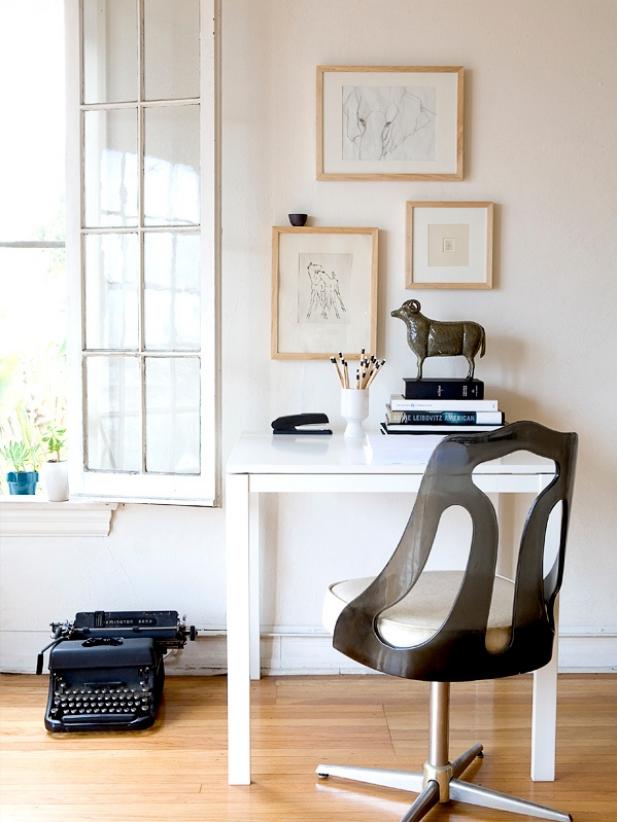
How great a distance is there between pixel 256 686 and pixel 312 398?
3.21 ft

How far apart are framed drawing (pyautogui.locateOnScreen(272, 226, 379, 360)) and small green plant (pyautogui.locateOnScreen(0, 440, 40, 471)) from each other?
106 centimetres

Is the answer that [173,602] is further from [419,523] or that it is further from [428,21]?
[428,21]

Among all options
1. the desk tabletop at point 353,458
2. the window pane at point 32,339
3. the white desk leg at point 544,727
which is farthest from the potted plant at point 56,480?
the white desk leg at point 544,727

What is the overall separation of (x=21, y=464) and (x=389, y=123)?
1.80m

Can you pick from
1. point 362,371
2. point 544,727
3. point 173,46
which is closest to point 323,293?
point 362,371

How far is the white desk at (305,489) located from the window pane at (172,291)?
653mm

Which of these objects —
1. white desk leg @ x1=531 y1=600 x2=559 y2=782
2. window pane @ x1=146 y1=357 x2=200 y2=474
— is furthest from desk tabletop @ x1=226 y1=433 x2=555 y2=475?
white desk leg @ x1=531 y1=600 x2=559 y2=782

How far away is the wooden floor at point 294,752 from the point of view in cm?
234

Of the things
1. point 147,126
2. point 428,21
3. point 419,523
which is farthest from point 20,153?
point 419,523

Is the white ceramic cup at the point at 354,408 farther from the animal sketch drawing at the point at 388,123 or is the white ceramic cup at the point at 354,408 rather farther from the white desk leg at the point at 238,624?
the animal sketch drawing at the point at 388,123

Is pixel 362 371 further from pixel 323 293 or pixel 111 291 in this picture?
pixel 111 291

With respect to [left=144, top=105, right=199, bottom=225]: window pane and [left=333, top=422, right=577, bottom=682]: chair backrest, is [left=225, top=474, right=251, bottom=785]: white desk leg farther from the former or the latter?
[left=144, top=105, right=199, bottom=225]: window pane

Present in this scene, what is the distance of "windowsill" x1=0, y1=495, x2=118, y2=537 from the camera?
3.20 metres

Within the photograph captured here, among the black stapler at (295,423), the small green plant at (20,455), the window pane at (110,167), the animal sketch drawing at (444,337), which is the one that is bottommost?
the small green plant at (20,455)
